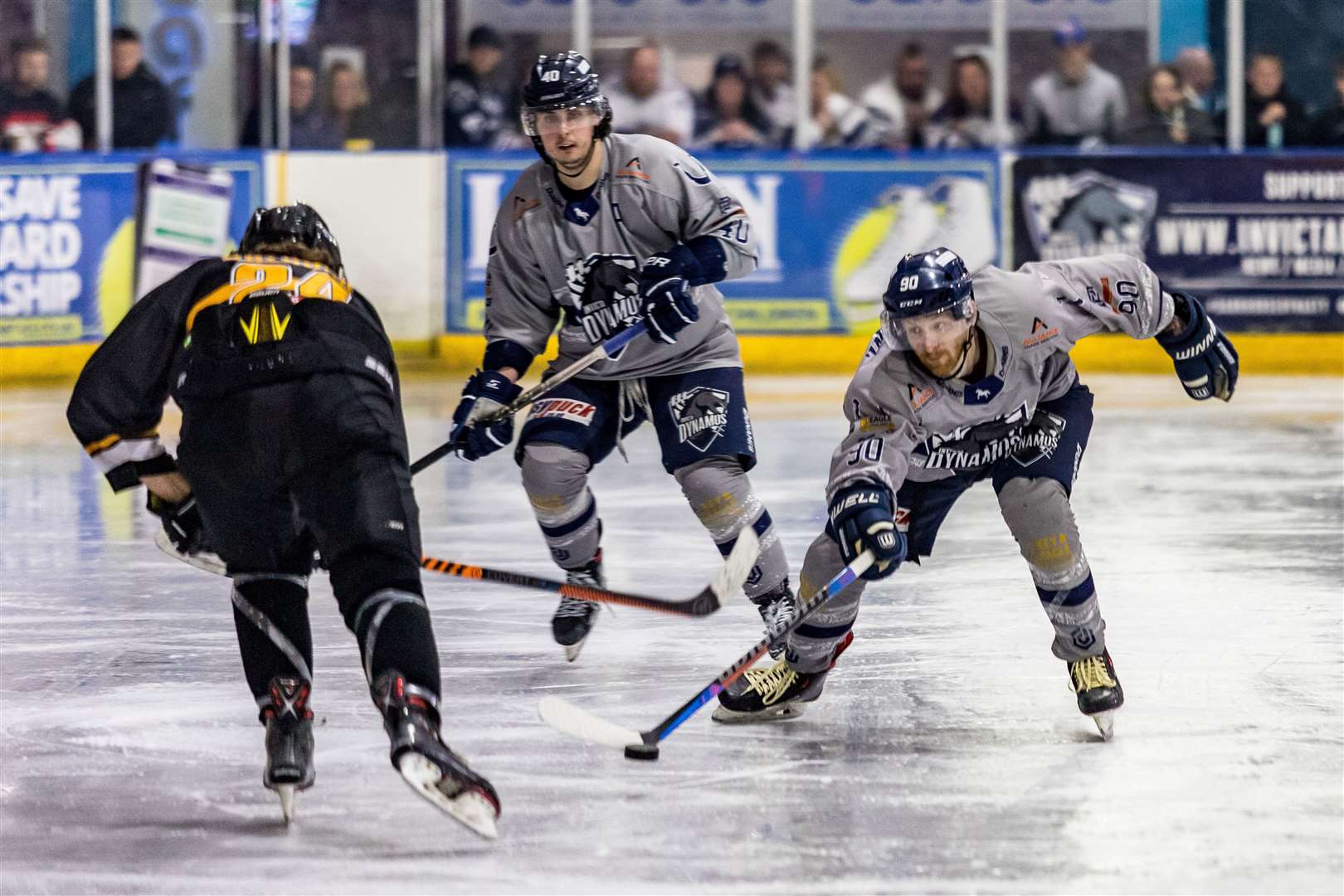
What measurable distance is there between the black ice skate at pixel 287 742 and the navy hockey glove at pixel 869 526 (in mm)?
949

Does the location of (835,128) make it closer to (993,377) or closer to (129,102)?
(129,102)

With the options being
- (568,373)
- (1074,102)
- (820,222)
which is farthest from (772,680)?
(1074,102)

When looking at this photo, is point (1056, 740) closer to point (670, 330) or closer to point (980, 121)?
point (670, 330)

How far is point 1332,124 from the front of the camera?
10094 mm

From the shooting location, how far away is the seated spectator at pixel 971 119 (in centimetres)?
1020

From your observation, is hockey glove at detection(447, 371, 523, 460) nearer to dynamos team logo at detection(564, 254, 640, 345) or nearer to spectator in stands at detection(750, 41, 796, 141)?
dynamos team logo at detection(564, 254, 640, 345)

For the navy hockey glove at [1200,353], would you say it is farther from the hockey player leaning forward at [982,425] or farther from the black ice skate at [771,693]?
the black ice skate at [771,693]

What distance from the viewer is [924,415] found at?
12.0ft

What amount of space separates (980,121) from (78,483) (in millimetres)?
5144

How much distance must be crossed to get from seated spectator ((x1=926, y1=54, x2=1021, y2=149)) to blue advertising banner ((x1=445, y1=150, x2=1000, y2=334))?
0.42 ft

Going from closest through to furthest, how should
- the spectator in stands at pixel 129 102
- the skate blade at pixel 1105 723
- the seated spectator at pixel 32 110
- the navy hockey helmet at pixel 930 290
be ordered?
the navy hockey helmet at pixel 930 290, the skate blade at pixel 1105 723, the seated spectator at pixel 32 110, the spectator in stands at pixel 129 102

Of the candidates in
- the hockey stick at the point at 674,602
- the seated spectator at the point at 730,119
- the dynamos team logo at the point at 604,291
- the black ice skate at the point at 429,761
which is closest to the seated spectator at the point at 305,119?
the seated spectator at the point at 730,119

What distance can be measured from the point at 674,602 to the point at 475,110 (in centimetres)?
648

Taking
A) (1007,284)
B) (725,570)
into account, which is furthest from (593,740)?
(1007,284)
